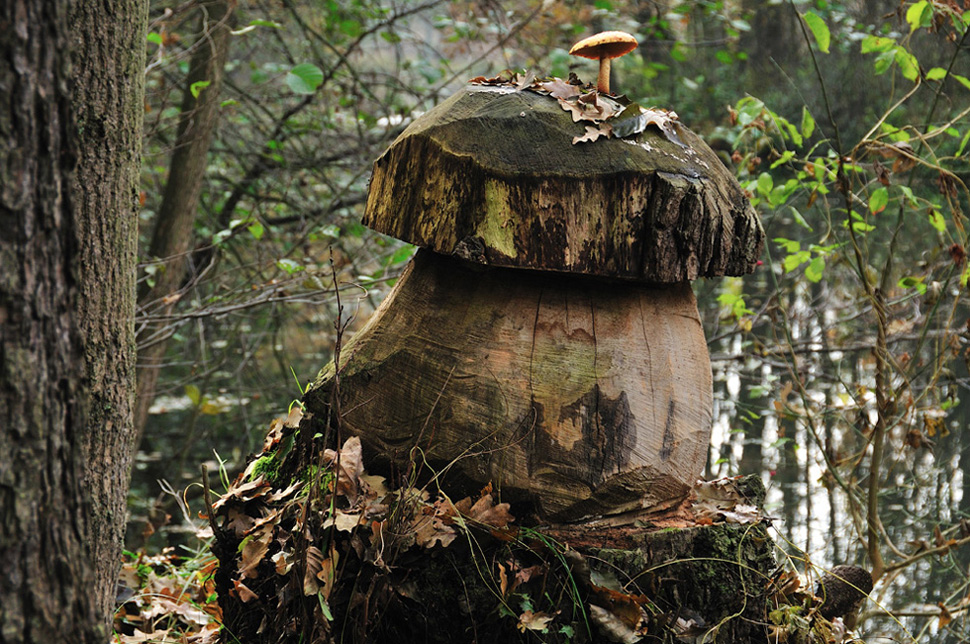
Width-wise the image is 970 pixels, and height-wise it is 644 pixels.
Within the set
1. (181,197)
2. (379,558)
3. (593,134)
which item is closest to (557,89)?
(593,134)

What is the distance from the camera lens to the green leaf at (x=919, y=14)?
303 centimetres

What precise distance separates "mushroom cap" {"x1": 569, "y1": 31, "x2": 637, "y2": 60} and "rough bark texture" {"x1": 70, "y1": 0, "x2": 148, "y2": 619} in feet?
3.93

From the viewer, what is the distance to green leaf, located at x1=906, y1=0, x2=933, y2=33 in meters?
3.03

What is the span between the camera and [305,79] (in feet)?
11.1

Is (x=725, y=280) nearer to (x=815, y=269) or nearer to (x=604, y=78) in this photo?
(x=815, y=269)

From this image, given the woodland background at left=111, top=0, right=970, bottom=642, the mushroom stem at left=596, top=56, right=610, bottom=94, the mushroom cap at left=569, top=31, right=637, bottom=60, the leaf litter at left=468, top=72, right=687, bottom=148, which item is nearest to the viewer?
the leaf litter at left=468, top=72, right=687, bottom=148

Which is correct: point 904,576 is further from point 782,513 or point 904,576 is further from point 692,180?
point 692,180

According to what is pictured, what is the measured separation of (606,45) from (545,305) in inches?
31.2

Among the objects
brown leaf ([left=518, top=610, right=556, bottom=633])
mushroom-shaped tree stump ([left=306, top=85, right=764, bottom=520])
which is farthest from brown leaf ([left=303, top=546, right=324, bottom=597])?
brown leaf ([left=518, top=610, right=556, bottom=633])

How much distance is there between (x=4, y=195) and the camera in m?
1.06

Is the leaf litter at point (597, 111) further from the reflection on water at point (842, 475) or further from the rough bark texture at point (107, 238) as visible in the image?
the reflection on water at point (842, 475)

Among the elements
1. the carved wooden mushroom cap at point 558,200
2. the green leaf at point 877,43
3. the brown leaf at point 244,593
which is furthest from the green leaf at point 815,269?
the brown leaf at point 244,593

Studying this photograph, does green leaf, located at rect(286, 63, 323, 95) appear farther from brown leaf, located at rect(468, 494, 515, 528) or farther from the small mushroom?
brown leaf, located at rect(468, 494, 515, 528)

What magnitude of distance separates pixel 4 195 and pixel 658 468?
1.73 metres
